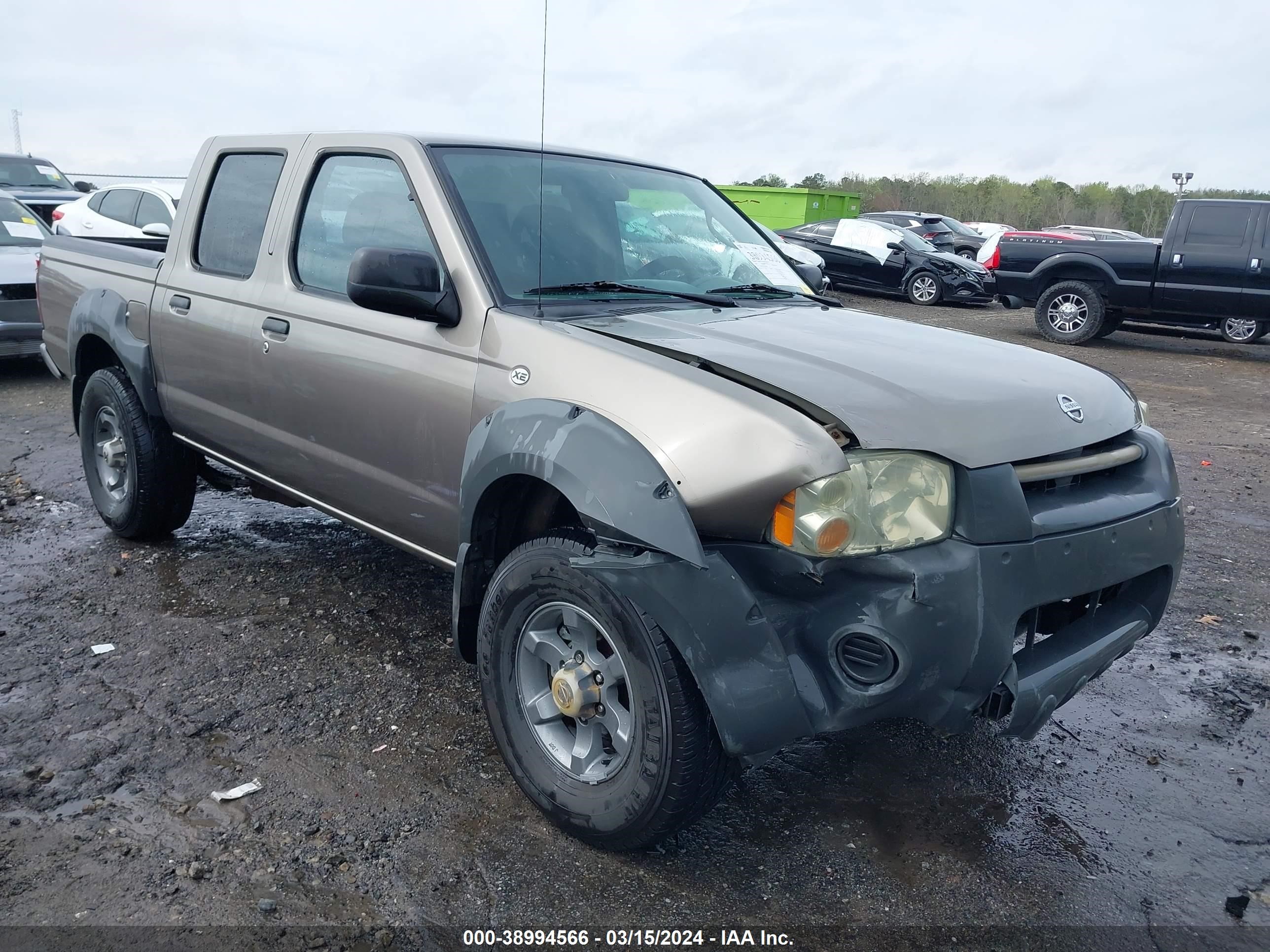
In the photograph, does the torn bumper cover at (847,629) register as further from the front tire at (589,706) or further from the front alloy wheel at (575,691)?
the front alloy wheel at (575,691)

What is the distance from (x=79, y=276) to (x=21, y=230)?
225 inches

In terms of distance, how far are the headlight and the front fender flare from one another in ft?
0.75

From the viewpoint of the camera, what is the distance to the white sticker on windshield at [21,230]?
9547 millimetres

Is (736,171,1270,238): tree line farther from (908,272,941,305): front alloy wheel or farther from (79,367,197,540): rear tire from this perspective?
(79,367,197,540): rear tire

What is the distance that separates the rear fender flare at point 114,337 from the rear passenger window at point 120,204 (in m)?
9.00

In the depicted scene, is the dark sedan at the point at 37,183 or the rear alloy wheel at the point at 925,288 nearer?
the dark sedan at the point at 37,183

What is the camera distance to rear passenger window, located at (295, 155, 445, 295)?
3309mm

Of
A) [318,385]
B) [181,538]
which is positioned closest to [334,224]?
[318,385]

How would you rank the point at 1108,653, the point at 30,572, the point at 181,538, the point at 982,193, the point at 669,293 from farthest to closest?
the point at 982,193 < the point at 181,538 < the point at 30,572 < the point at 669,293 < the point at 1108,653

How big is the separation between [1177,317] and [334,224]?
12223 millimetres

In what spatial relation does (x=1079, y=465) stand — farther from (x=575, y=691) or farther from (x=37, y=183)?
(x=37, y=183)

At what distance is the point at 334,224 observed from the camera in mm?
3611

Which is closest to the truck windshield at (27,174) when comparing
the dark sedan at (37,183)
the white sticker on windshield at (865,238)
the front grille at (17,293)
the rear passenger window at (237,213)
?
the dark sedan at (37,183)

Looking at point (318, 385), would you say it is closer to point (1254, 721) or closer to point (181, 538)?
point (181, 538)
